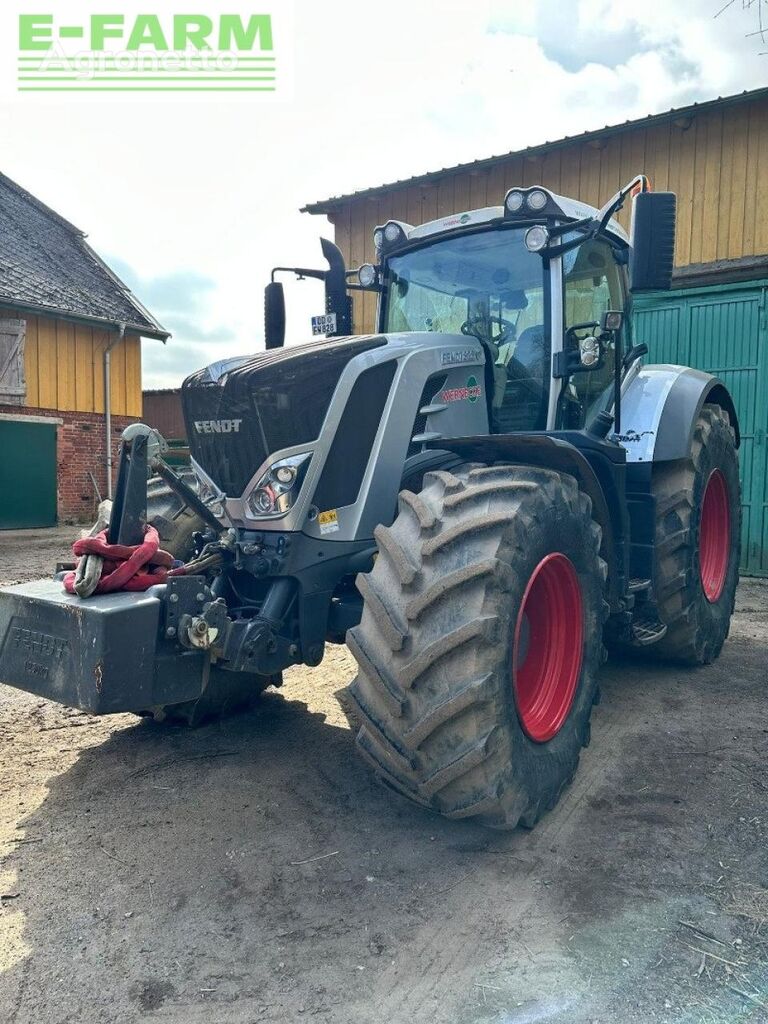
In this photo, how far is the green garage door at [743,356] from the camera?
8.73m

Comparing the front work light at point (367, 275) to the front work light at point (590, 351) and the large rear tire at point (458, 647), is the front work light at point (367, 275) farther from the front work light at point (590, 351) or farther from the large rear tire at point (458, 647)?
the large rear tire at point (458, 647)

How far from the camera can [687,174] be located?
9.23m

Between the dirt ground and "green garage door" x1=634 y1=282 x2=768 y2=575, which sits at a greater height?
"green garage door" x1=634 y1=282 x2=768 y2=575

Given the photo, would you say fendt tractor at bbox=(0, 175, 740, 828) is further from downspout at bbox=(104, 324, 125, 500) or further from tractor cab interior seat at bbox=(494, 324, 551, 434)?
downspout at bbox=(104, 324, 125, 500)

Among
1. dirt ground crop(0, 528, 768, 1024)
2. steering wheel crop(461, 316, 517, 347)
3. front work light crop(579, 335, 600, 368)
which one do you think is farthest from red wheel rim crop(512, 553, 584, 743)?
steering wheel crop(461, 316, 517, 347)

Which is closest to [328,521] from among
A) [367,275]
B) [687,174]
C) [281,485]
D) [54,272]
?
[281,485]

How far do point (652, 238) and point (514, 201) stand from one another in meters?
0.68

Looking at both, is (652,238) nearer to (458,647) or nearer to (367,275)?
(367,275)

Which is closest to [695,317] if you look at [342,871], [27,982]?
[342,871]

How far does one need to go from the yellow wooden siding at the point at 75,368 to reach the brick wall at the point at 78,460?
18 cm

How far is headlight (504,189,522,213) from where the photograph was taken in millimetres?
3908

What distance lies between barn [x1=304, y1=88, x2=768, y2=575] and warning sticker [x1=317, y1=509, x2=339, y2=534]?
5.46 metres

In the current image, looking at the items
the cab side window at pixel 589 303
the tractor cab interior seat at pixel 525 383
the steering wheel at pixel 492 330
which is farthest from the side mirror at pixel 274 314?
the cab side window at pixel 589 303

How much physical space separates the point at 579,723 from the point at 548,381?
5.60 ft
